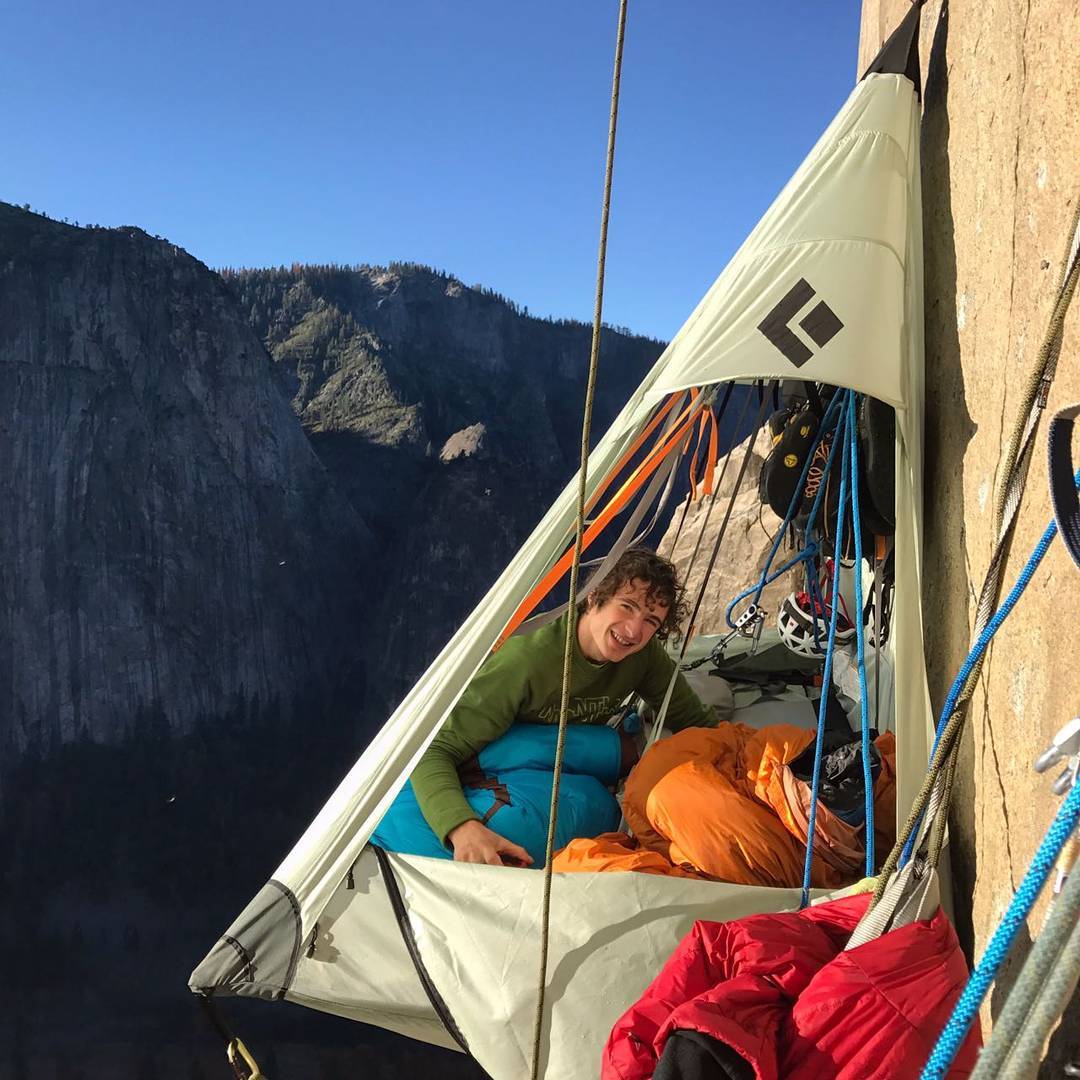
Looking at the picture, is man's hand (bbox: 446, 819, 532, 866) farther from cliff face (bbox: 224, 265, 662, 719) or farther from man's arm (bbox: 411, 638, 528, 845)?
cliff face (bbox: 224, 265, 662, 719)

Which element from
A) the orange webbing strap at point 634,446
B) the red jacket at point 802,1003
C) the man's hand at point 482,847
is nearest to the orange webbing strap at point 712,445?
the orange webbing strap at point 634,446

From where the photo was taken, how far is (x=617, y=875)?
2043mm

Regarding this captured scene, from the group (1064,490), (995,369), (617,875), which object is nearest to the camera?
(1064,490)

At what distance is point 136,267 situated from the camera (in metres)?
18.8

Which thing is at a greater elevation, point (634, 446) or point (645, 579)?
point (634, 446)

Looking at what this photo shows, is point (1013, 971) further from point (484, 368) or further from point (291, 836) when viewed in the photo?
point (484, 368)

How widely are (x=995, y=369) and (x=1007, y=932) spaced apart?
1.24 m

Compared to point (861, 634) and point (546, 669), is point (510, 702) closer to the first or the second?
point (546, 669)

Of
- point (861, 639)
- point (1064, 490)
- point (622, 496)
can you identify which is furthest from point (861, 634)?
point (1064, 490)

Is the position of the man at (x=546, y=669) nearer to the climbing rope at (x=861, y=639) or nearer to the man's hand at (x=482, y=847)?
the man's hand at (x=482, y=847)

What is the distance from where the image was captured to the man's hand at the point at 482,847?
7.29ft

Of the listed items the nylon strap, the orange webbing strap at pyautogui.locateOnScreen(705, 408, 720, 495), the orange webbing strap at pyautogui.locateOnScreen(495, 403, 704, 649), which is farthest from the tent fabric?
the nylon strap

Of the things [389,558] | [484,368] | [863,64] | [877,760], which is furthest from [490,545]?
[877,760]

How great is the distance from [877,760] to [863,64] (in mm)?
3404
